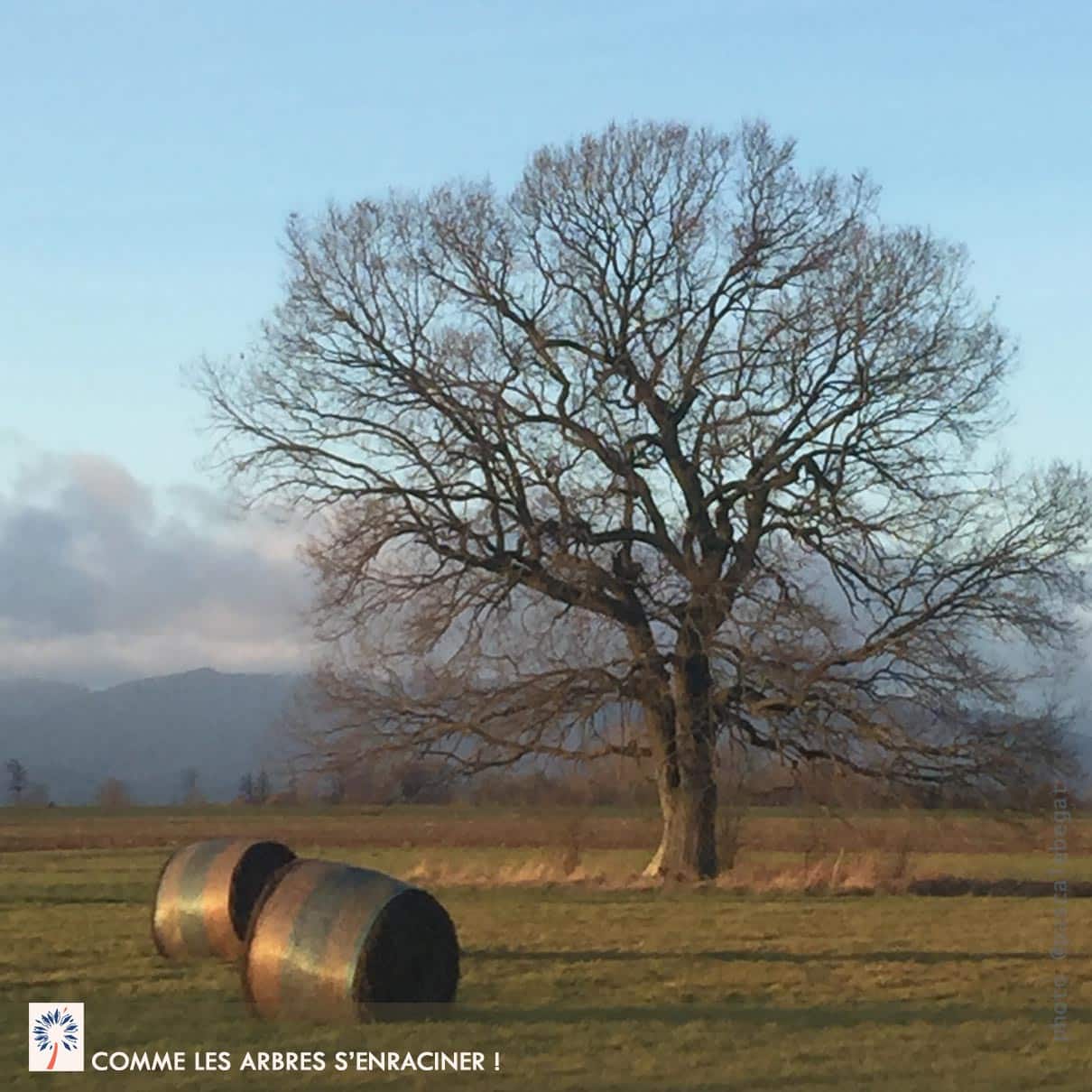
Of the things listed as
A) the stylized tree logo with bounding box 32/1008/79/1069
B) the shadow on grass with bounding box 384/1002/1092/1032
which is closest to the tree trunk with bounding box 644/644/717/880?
the shadow on grass with bounding box 384/1002/1092/1032

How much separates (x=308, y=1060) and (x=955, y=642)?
16123 mm

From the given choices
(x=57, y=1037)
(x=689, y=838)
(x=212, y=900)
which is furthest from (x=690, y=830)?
(x=57, y=1037)

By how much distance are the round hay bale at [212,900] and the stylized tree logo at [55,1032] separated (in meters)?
3.69

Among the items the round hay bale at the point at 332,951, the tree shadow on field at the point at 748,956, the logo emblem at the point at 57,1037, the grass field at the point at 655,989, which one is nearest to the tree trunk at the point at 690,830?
the grass field at the point at 655,989

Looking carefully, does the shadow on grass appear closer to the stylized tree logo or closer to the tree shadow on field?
the stylized tree logo

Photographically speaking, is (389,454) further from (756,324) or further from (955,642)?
(955,642)

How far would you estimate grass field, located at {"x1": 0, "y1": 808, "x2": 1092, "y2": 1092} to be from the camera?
1022 cm

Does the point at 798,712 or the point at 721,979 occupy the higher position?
the point at 798,712

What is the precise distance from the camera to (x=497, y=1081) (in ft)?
32.1

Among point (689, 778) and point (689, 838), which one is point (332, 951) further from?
point (689, 838)

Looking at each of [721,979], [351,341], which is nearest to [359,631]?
[351,341]

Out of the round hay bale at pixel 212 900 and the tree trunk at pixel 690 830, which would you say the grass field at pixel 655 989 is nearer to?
the round hay bale at pixel 212 900

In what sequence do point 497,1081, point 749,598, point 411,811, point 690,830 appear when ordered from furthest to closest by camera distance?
point 411,811
point 690,830
point 749,598
point 497,1081

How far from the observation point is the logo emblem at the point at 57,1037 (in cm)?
1048
